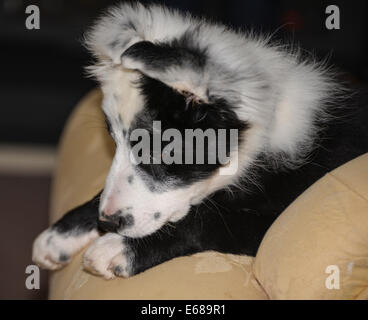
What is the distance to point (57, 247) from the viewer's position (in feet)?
6.18

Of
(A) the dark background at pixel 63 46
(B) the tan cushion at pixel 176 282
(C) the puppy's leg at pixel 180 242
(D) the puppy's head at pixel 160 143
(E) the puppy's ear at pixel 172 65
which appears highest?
(A) the dark background at pixel 63 46

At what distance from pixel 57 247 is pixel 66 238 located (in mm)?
39

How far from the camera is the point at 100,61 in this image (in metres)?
1.85

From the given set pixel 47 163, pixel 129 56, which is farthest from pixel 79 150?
pixel 47 163

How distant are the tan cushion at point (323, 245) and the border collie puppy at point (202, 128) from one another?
24 centimetres

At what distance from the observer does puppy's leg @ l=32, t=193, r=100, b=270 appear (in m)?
1.88

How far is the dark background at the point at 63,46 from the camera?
4.28 m

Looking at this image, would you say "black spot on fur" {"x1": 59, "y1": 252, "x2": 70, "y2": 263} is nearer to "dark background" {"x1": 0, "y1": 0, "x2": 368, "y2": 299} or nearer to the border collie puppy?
the border collie puppy

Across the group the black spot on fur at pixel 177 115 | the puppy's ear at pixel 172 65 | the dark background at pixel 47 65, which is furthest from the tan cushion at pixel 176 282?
the dark background at pixel 47 65

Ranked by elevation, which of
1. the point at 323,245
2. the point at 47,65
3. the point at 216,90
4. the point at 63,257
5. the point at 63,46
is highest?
the point at 63,46

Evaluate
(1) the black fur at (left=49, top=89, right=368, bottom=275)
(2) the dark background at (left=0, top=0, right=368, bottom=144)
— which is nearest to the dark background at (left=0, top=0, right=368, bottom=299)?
(2) the dark background at (left=0, top=0, right=368, bottom=144)

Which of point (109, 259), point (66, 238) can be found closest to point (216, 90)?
point (109, 259)

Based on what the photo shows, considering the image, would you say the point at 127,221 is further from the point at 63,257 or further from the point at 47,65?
the point at 47,65

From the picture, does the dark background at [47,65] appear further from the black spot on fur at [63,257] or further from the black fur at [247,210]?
the black fur at [247,210]
